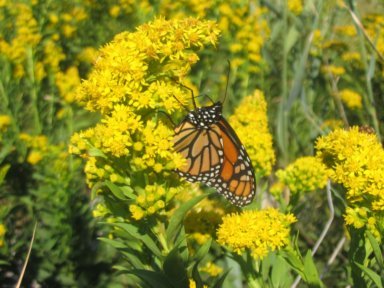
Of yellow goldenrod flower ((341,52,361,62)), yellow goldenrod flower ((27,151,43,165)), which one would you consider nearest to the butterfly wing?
yellow goldenrod flower ((27,151,43,165))

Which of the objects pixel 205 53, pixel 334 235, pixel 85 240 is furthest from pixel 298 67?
pixel 85 240

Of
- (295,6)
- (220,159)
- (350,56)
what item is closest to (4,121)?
(220,159)

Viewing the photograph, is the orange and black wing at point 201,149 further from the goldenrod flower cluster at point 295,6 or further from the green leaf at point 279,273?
the goldenrod flower cluster at point 295,6

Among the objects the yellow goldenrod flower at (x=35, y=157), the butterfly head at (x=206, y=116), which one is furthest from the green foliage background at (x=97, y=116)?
the butterfly head at (x=206, y=116)

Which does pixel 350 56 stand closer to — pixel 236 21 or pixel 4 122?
pixel 236 21

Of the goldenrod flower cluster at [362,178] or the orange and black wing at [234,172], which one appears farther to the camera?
the orange and black wing at [234,172]
